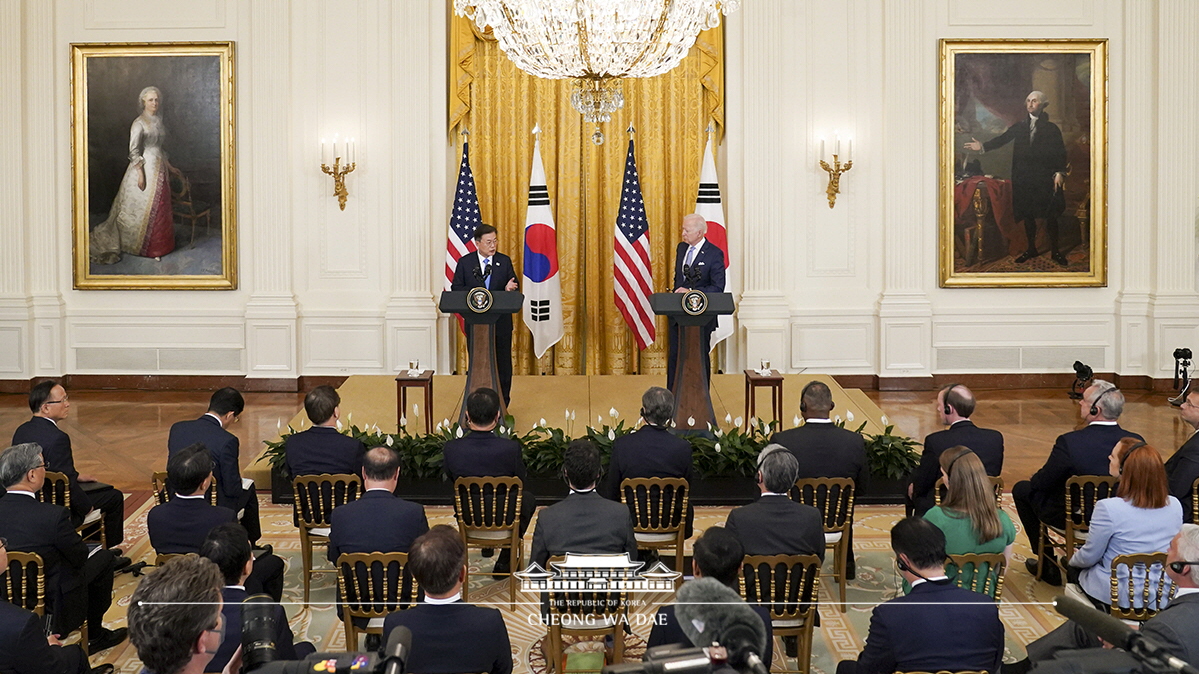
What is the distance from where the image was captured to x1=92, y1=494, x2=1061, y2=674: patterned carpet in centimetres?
571

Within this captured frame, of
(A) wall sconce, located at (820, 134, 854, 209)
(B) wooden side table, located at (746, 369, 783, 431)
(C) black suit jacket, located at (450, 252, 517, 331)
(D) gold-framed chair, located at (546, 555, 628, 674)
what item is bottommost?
(D) gold-framed chair, located at (546, 555, 628, 674)

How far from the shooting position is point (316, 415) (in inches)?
265

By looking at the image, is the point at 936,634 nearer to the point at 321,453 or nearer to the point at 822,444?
the point at 822,444

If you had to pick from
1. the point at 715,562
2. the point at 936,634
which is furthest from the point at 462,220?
the point at 936,634

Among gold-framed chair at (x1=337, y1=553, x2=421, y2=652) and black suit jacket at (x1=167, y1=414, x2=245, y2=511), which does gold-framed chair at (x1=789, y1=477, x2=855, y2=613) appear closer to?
gold-framed chair at (x1=337, y1=553, x2=421, y2=652)

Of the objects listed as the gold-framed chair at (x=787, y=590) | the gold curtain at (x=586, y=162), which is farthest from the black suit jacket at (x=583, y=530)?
the gold curtain at (x=586, y=162)

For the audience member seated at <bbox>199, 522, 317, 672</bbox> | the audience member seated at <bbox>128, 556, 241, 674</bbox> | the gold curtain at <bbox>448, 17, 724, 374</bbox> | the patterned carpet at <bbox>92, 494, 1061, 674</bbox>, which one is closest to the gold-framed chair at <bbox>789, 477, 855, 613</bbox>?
the patterned carpet at <bbox>92, 494, 1061, 674</bbox>

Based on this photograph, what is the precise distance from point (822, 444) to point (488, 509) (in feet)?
6.13

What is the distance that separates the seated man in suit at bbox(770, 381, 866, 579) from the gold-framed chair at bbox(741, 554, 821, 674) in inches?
60.2

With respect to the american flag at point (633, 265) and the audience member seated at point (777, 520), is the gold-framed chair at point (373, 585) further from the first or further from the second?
the american flag at point (633, 265)

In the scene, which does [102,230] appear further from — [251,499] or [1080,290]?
[1080,290]

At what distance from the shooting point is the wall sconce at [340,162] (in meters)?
13.1

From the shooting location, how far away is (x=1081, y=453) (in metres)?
6.45

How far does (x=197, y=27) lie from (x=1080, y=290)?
34.1 feet
